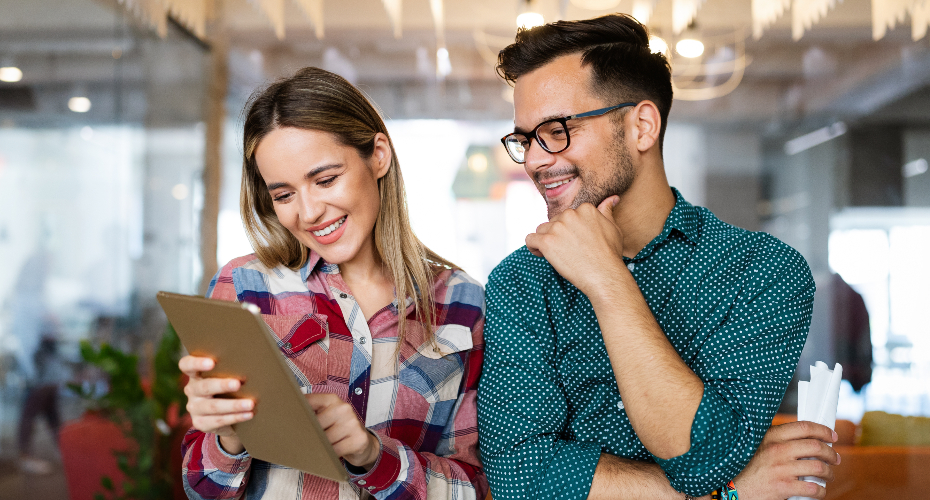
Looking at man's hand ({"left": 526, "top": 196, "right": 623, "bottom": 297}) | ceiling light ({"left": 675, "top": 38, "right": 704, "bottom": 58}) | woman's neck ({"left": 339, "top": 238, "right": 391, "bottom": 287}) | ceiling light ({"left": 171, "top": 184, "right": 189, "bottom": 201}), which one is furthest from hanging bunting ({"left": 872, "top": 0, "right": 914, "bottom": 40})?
ceiling light ({"left": 171, "top": 184, "right": 189, "bottom": 201})

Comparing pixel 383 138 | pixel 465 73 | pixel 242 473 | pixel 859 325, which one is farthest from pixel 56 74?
pixel 859 325

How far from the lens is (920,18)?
163 inches

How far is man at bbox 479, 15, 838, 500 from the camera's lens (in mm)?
1203

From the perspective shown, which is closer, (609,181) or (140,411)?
(609,181)

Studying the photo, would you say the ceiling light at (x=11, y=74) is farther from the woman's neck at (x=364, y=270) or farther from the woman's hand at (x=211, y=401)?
the woman's hand at (x=211, y=401)

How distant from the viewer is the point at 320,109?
4.55ft

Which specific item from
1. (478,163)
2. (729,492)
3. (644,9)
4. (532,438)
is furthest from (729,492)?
(478,163)

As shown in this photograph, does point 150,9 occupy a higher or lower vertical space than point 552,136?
higher

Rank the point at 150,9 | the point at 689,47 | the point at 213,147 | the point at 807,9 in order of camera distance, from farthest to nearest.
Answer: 1. the point at 213,147
2. the point at 807,9
3. the point at 689,47
4. the point at 150,9

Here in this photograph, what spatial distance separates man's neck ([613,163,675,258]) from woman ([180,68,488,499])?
1.23ft

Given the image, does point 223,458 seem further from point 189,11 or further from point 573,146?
point 189,11

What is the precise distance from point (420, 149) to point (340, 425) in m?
4.79

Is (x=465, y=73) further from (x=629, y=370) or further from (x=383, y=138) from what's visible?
(x=629, y=370)

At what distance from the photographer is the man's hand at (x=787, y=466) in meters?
1.23
